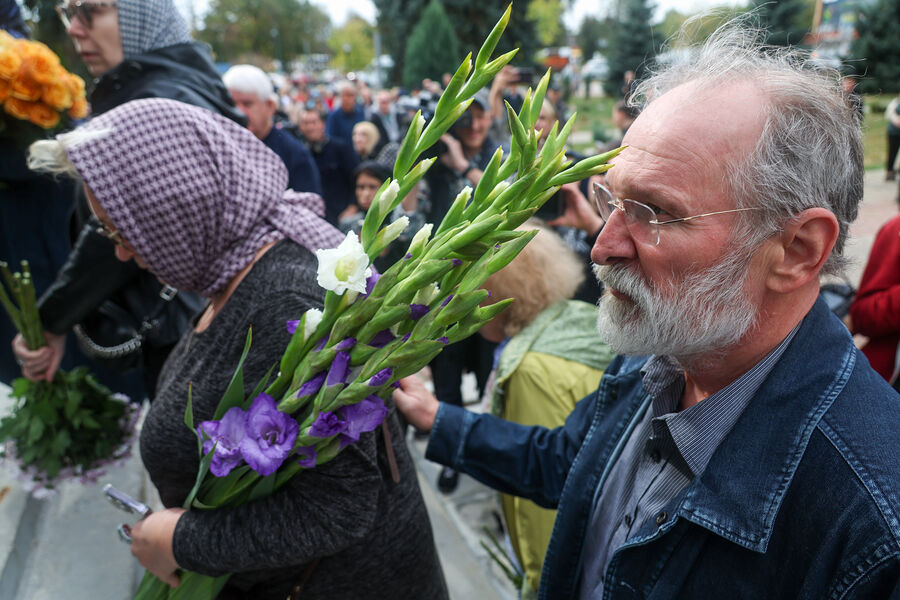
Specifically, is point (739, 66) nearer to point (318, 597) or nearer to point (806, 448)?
point (806, 448)

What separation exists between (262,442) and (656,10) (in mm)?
34410

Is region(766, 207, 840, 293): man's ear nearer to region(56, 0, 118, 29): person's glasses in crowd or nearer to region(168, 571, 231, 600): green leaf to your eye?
region(168, 571, 231, 600): green leaf

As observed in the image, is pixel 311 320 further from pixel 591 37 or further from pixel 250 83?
pixel 591 37

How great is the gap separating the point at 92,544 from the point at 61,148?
7.05 ft

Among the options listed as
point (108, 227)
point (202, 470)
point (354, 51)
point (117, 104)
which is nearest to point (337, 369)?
point (202, 470)

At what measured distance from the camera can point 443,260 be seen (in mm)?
913

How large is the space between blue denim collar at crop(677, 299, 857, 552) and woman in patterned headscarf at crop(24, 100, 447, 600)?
2.36ft

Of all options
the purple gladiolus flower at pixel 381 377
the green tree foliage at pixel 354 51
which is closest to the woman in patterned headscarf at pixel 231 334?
the purple gladiolus flower at pixel 381 377

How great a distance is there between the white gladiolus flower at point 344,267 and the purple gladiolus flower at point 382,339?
5.4 inches

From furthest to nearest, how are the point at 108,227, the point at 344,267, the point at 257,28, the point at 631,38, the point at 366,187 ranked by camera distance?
the point at 257,28 < the point at 631,38 < the point at 366,187 < the point at 108,227 < the point at 344,267

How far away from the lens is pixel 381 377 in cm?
100

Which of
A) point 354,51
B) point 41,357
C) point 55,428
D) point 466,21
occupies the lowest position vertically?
point 354,51

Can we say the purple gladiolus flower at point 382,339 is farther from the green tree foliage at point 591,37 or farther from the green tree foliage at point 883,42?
the green tree foliage at point 591,37

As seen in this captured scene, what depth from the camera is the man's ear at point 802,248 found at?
42.2 inches
